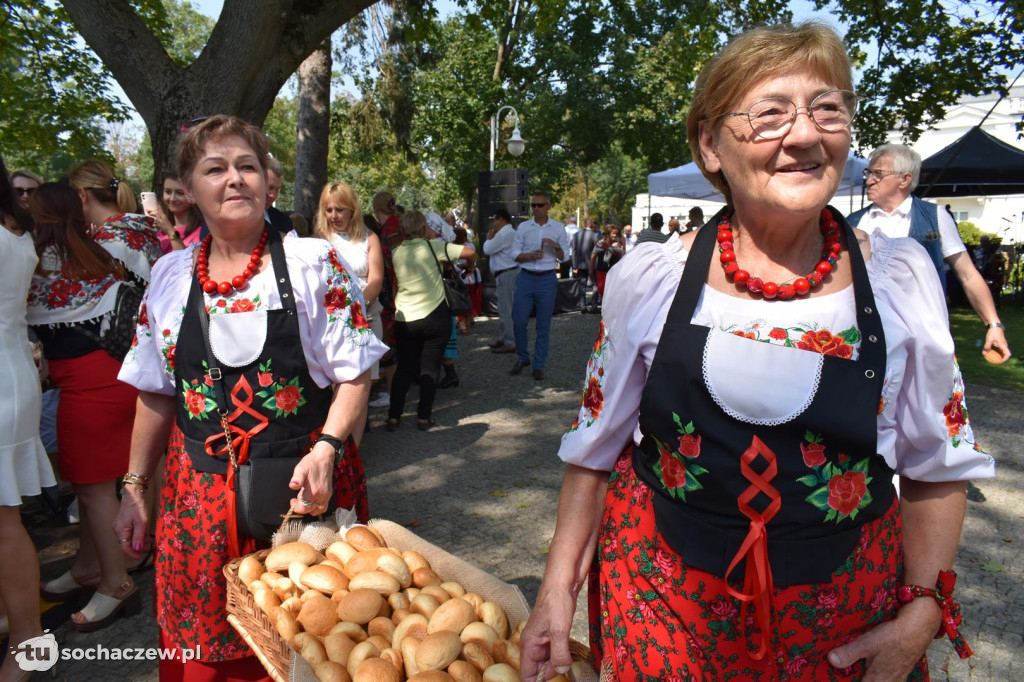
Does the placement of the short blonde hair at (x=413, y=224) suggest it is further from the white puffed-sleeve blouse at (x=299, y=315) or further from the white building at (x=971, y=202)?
the white building at (x=971, y=202)

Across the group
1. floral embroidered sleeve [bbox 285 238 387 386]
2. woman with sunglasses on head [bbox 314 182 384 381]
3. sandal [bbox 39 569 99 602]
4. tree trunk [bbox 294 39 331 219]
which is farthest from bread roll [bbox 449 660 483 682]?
tree trunk [bbox 294 39 331 219]

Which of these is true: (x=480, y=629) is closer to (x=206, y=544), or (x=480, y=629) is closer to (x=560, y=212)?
(x=206, y=544)

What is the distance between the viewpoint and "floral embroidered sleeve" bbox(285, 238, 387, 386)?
7.73ft

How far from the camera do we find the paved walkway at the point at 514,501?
11.5 ft

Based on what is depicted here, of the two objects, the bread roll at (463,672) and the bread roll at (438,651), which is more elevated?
the bread roll at (438,651)

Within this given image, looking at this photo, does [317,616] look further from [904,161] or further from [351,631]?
[904,161]

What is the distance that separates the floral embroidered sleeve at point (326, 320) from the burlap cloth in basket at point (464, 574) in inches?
21.4

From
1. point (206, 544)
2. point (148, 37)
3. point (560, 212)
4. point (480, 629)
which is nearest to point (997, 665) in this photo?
point (480, 629)

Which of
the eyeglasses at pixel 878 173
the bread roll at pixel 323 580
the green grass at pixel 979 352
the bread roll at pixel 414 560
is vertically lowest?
the green grass at pixel 979 352

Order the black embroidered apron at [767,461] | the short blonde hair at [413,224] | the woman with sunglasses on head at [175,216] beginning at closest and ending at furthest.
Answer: the black embroidered apron at [767,461] → the woman with sunglasses on head at [175,216] → the short blonde hair at [413,224]

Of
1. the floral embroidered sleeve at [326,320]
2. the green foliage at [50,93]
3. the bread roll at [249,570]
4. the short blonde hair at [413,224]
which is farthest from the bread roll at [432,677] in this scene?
the green foliage at [50,93]

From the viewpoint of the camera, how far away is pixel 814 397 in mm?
1360

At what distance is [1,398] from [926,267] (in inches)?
124

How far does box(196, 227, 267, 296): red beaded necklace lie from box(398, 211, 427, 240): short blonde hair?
4.86m
